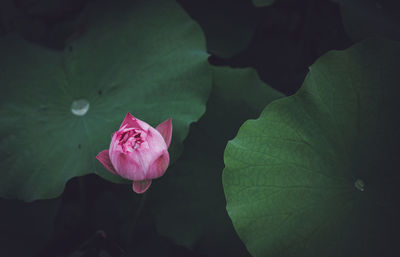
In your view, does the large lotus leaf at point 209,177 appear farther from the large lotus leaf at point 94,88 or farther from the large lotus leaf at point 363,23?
the large lotus leaf at point 363,23

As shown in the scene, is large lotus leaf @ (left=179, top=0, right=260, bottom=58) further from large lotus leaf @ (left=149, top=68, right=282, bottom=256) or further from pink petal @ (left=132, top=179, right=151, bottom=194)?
pink petal @ (left=132, top=179, right=151, bottom=194)

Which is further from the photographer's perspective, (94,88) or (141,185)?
(94,88)

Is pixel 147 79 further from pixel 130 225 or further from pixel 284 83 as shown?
pixel 284 83

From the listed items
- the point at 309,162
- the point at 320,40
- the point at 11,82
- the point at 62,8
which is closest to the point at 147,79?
the point at 11,82

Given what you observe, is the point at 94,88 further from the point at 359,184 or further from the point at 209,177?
the point at 359,184

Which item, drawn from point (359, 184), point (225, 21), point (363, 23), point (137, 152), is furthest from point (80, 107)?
point (363, 23)

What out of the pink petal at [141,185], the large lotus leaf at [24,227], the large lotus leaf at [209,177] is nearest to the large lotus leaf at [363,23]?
the large lotus leaf at [209,177]
